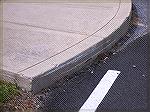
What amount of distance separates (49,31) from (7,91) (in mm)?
1689

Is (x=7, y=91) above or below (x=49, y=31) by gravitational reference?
below

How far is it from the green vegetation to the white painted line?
0.80 meters

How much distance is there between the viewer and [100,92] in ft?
13.5

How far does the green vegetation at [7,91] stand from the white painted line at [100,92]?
2.63 feet

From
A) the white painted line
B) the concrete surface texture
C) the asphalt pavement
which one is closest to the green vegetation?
the concrete surface texture

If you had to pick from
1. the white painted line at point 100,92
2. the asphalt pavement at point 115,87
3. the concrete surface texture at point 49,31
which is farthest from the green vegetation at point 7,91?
the white painted line at point 100,92

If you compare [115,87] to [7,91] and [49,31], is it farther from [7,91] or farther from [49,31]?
[49,31]

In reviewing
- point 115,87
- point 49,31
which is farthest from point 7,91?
point 49,31

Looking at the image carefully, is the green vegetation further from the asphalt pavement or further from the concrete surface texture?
the asphalt pavement

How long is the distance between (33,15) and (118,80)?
2.45 m

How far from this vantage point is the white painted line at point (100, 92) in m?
3.83

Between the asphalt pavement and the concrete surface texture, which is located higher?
the concrete surface texture

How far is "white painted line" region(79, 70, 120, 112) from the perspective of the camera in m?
3.83

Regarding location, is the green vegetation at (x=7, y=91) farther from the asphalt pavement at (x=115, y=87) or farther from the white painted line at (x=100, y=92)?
the white painted line at (x=100, y=92)
